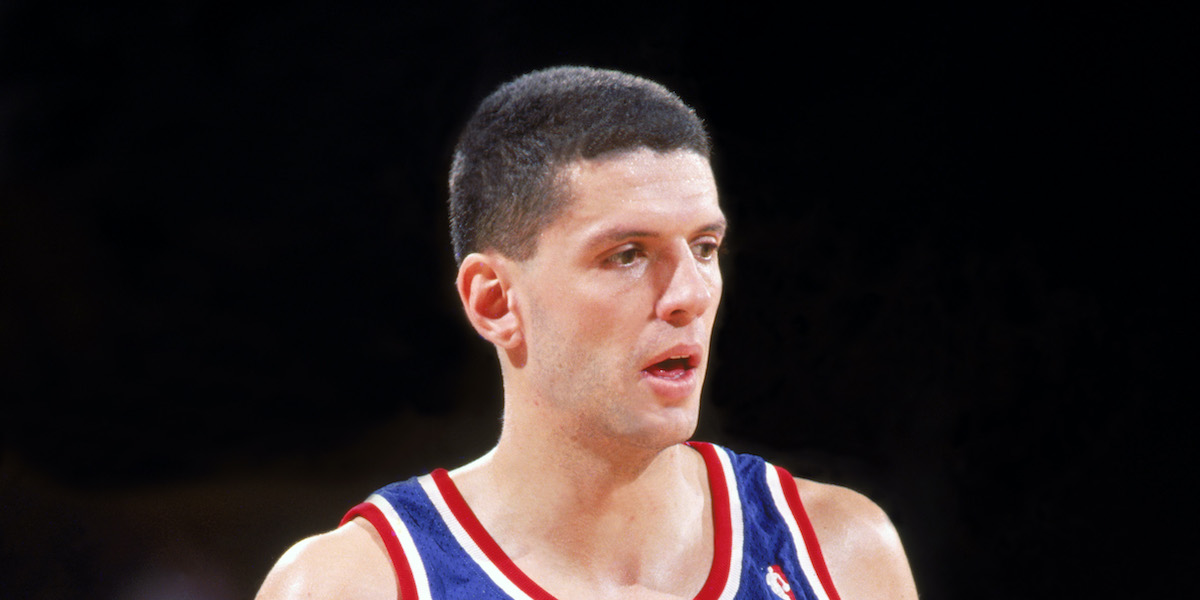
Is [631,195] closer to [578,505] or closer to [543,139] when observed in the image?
[543,139]

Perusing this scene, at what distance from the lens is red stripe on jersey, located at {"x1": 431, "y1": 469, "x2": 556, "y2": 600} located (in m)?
1.51

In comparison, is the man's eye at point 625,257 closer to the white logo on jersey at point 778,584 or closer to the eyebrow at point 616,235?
the eyebrow at point 616,235

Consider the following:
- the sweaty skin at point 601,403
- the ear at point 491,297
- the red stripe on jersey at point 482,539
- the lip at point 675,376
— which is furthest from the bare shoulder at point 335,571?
the lip at point 675,376

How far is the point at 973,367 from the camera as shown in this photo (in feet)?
8.26

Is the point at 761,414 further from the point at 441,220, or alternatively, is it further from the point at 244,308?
the point at 244,308

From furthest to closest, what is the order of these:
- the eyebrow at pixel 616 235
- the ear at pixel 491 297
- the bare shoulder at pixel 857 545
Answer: the bare shoulder at pixel 857 545, the ear at pixel 491 297, the eyebrow at pixel 616 235

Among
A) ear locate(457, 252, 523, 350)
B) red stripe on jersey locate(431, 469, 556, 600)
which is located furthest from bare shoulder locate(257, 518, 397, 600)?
ear locate(457, 252, 523, 350)

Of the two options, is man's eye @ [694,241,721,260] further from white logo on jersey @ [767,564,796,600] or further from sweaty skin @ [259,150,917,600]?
white logo on jersey @ [767,564,796,600]

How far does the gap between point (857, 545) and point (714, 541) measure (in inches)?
8.9

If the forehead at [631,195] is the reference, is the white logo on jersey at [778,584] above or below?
below

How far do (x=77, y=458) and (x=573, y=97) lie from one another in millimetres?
1299

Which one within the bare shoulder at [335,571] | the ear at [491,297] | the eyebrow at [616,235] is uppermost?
the eyebrow at [616,235]

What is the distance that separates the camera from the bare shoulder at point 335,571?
4.69ft

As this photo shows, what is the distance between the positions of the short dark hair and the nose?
164mm
